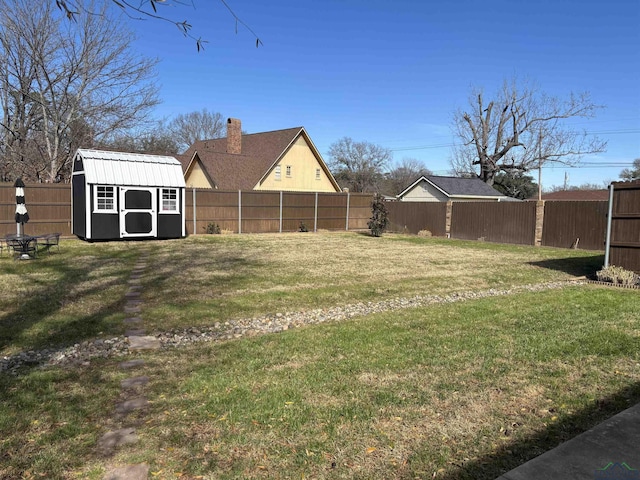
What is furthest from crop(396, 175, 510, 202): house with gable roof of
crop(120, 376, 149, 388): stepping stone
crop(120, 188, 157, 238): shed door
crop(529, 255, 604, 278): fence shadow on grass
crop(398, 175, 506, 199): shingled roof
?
crop(120, 376, 149, 388): stepping stone

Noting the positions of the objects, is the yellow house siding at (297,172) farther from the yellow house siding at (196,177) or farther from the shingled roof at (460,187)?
the shingled roof at (460,187)

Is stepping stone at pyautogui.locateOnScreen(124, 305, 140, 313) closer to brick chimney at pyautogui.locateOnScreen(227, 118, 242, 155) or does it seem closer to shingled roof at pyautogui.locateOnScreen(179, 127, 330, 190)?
shingled roof at pyautogui.locateOnScreen(179, 127, 330, 190)

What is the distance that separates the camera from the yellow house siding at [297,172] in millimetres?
28219

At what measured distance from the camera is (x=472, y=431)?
3.12 meters

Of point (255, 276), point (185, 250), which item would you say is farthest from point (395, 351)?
point (185, 250)

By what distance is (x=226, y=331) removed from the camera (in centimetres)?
582

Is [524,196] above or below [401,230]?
above

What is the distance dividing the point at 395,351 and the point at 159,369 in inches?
98.4

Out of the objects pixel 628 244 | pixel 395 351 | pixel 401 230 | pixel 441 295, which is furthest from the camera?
pixel 401 230

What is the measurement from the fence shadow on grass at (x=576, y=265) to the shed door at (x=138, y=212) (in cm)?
1333

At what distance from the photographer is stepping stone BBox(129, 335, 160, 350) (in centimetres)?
509

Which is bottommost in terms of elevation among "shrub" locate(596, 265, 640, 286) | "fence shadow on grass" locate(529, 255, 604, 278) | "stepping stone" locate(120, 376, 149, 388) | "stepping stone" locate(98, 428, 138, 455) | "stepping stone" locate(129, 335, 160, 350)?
"stepping stone" locate(129, 335, 160, 350)

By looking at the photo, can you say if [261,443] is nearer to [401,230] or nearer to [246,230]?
[246,230]

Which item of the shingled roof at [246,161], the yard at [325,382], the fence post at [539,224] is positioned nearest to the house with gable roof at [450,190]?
the shingled roof at [246,161]
